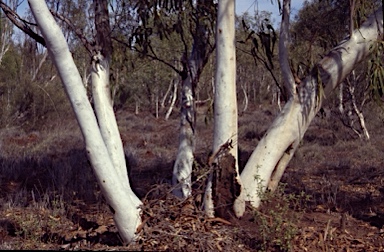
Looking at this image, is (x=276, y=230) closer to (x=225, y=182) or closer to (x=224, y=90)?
(x=225, y=182)

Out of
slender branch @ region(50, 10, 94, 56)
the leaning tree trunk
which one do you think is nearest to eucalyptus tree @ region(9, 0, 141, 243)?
slender branch @ region(50, 10, 94, 56)

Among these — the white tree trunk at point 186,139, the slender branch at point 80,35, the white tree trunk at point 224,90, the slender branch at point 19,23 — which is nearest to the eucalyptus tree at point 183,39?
the white tree trunk at point 186,139

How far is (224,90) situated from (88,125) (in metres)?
1.46

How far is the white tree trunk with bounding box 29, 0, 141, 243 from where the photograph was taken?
4.77 metres

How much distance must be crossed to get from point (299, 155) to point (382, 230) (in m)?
6.79

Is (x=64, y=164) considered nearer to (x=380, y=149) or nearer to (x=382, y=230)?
(x=382, y=230)

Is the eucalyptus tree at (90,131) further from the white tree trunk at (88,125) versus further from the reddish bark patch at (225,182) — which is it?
the reddish bark patch at (225,182)

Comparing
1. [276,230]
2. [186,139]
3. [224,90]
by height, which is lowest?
[276,230]

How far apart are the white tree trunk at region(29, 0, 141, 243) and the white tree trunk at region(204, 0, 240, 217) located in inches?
40.5

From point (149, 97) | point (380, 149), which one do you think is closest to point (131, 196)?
point (380, 149)

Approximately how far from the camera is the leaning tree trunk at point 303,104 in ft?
19.9

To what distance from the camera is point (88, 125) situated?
489cm

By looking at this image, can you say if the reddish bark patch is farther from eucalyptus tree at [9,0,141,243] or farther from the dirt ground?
eucalyptus tree at [9,0,141,243]

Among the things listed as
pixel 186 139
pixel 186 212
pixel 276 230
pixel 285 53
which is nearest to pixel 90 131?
pixel 186 212
